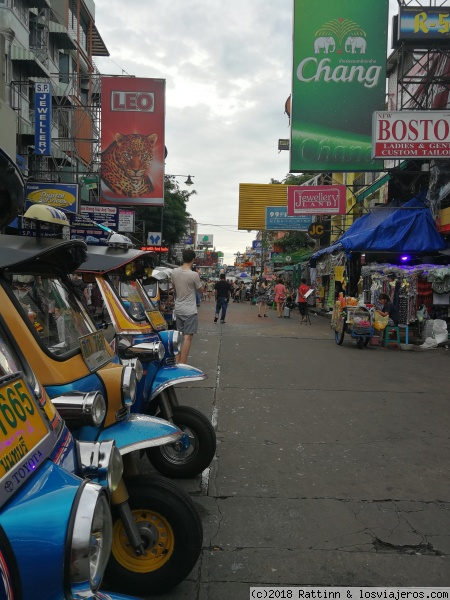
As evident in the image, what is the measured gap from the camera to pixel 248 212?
2966 cm

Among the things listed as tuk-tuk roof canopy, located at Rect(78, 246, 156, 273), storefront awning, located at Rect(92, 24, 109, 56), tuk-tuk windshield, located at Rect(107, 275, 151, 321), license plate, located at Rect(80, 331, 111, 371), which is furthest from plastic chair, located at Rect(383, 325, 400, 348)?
storefront awning, located at Rect(92, 24, 109, 56)

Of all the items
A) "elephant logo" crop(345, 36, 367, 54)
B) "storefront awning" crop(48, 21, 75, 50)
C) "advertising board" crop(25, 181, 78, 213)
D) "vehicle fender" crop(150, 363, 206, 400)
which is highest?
"storefront awning" crop(48, 21, 75, 50)

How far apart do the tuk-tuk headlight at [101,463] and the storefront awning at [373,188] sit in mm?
17604

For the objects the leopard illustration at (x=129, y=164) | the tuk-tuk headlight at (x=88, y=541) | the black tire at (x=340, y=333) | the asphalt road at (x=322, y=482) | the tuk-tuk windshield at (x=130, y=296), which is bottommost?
the asphalt road at (x=322, y=482)

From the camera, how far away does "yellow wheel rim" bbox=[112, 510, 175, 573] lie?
2.75 metres

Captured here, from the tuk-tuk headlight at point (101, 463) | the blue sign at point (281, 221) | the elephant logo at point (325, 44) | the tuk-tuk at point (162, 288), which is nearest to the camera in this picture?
the tuk-tuk headlight at point (101, 463)

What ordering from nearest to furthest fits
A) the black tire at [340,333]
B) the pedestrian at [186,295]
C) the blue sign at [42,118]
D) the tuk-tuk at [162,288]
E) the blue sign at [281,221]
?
the tuk-tuk at [162,288]
the pedestrian at [186,295]
the black tire at [340,333]
the blue sign at [42,118]
the blue sign at [281,221]

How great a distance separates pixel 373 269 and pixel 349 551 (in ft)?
40.2

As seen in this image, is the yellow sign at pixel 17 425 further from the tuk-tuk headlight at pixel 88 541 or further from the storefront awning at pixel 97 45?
the storefront awning at pixel 97 45

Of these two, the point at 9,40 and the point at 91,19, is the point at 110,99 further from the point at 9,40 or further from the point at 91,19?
the point at 91,19

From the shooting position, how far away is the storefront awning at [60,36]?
24141 mm

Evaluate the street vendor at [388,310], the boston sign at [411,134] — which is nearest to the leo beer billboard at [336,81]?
the boston sign at [411,134]

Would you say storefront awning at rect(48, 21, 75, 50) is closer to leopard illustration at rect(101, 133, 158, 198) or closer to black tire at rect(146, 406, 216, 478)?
leopard illustration at rect(101, 133, 158, 198)

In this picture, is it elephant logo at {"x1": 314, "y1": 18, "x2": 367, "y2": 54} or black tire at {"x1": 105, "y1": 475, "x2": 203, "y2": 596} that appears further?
elephant logo at {"x1": 314, "y1": 18, "x2": 367, "y2": 54}
